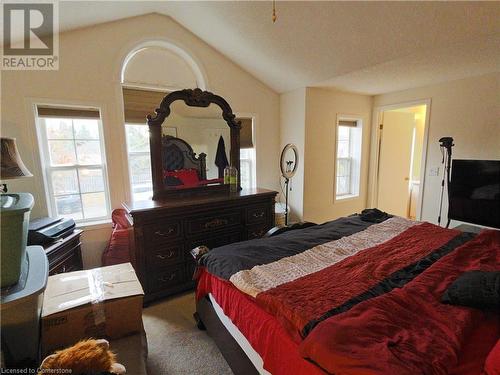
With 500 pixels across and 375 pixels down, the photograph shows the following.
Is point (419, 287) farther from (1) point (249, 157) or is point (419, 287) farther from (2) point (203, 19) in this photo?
(2) point (203, 19)

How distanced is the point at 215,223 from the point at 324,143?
210cm

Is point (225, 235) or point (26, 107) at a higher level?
point (26, 107)

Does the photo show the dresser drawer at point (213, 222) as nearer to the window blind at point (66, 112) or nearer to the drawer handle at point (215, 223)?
the drawer handle at point (215, 223)

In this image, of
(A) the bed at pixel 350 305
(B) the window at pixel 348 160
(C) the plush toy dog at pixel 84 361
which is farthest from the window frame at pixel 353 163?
(C) the plush toy dog at pixel 84 361

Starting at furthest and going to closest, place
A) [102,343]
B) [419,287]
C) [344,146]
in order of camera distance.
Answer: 1. [344,146]
2. [419,287]
3. [102,343]

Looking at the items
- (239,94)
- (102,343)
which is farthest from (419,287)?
(239,94)

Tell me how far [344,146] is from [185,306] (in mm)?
3381

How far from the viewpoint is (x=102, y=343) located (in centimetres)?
98

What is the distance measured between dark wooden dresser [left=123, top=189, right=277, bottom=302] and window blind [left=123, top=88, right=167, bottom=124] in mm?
1036

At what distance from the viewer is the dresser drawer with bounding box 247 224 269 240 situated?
9.03ft

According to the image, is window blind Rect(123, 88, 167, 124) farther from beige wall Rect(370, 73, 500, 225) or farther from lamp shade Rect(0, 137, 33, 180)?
beige wall Rect(370, 73, 500, 225)

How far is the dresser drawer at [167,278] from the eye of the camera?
2.24 meters

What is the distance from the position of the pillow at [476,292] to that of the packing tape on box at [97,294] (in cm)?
169

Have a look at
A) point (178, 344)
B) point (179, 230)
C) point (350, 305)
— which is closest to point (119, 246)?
point (179, 230)
